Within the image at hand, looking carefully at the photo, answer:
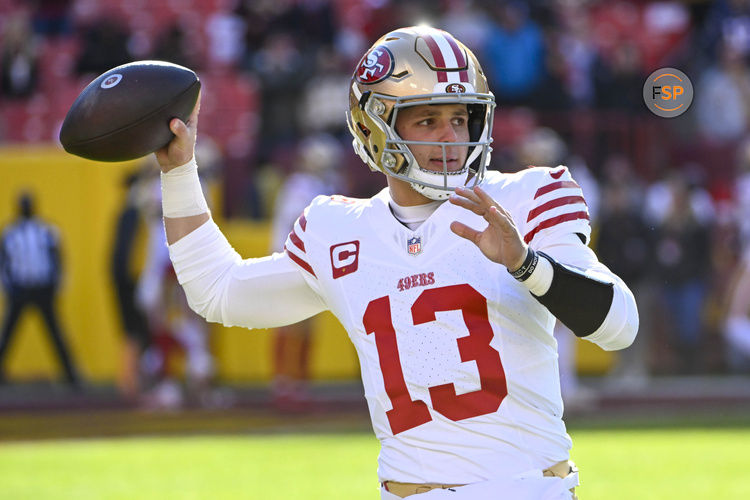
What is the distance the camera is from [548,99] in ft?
40.3

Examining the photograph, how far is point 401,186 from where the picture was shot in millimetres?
3293

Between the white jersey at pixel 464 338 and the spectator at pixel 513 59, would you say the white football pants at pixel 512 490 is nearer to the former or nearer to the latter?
the white jersey at pixel 464 338

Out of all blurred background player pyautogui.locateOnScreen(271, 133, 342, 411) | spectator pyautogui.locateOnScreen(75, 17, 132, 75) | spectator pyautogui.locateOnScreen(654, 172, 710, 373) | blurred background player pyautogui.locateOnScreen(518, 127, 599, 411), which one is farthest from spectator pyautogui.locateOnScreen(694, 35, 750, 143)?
spectator pyautogui.locateOnScreen(75, 17, 132, 75)

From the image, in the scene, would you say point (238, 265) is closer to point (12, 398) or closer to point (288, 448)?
point (288, 448)

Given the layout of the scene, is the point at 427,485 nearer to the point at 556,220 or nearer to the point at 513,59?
the point at 556,220

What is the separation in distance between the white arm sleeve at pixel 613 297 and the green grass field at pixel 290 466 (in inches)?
133

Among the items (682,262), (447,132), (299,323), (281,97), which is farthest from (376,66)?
(281,97)

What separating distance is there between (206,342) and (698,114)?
541cm

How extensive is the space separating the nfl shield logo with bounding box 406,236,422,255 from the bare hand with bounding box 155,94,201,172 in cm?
67

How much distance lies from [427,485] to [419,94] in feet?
3.16

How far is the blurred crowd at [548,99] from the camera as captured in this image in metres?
10.9

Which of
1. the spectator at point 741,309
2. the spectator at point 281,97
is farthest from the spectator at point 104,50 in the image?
the spectator at point 741,309

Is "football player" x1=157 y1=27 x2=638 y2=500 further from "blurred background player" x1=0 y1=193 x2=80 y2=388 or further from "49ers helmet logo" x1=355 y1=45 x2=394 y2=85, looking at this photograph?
"blurred background player" x1=0 y1=193 x2=80 y2=388

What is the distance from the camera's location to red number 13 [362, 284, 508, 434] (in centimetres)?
299
